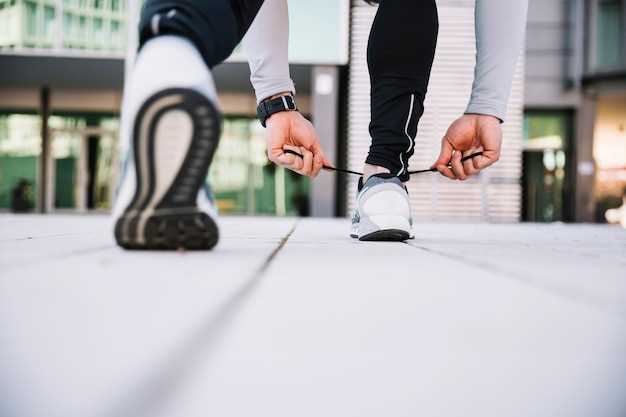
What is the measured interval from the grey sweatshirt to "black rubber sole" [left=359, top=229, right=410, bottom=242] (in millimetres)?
366

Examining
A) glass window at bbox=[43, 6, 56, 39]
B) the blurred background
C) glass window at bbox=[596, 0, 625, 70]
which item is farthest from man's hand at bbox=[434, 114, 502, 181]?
glass window at bbox=[43, 6, 56, 39]

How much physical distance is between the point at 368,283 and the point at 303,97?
39.9 ft

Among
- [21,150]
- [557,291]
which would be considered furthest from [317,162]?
[21,150]

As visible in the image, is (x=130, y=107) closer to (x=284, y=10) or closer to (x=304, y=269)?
(x=304, y=269)

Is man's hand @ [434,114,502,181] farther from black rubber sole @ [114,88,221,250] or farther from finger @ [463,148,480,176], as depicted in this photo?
black rubber sole @ [114,88,221,250]

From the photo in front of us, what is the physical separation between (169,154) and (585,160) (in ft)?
39.3

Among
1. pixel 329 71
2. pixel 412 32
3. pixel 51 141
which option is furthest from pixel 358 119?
pixel 412 32

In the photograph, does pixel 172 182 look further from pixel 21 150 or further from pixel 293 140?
pixel 21 150

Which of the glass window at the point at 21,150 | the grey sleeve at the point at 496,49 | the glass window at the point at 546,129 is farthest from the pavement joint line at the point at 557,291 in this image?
the glass window at the point at 21,150

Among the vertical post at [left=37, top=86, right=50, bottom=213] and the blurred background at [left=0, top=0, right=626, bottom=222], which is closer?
the blurred background at [left=0, top=0, right=626, bottom=222]

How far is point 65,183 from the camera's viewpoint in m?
12.8

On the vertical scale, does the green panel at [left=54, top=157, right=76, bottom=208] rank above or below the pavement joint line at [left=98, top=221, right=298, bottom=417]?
above

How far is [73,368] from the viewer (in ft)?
1.04

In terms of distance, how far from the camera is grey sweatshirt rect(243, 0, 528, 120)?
146 centimetres
